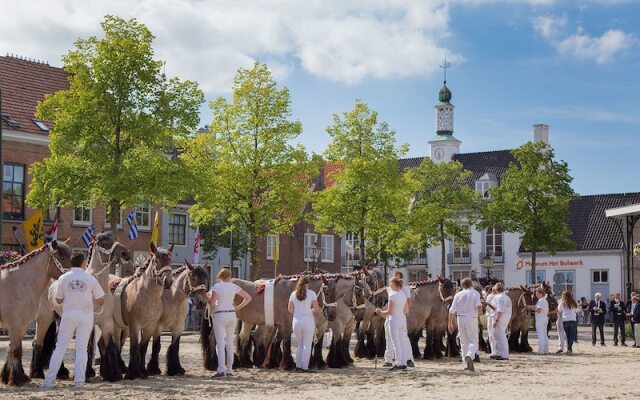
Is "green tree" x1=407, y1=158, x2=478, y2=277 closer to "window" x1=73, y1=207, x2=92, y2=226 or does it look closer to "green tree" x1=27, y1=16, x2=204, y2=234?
"window" x1=73, y1=207, x2=92, y2=226

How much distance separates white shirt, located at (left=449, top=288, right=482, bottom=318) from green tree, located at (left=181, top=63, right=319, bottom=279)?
17942 mm

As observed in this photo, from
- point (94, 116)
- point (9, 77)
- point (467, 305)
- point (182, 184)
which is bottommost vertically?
point (467, 305)

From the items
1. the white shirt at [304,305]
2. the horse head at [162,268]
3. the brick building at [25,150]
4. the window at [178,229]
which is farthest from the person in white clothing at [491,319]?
the window at [178,229]

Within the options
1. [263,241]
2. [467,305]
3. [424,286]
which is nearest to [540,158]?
[263,241]

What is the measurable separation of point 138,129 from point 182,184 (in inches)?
95.2

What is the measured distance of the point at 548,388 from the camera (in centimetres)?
1617

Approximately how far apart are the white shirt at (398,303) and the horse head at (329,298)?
3.76 feet

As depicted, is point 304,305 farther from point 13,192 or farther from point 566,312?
point 13,192

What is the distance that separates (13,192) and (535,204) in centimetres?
2615

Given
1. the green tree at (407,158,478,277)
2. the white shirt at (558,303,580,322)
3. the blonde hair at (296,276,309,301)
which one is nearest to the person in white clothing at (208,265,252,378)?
the blonde hair at (296,276,309,301)

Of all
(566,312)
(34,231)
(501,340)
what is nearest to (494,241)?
(34,231)

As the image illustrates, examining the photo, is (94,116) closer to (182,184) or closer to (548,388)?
(182,184)

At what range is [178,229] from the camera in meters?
53.1

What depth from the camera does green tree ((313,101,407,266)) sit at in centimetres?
4209
